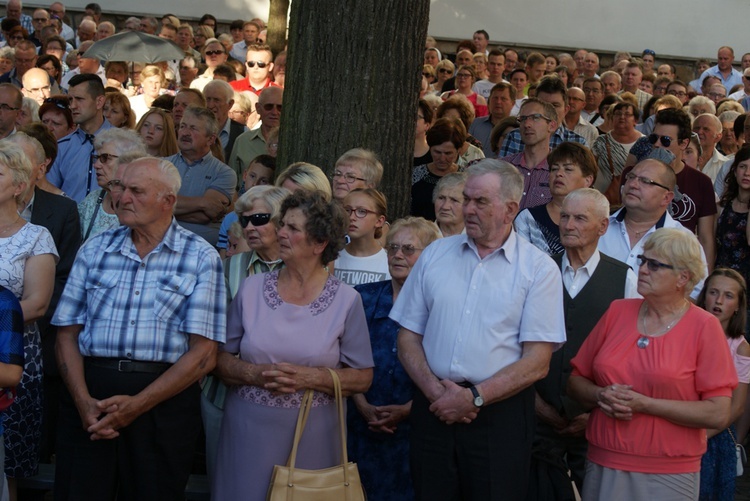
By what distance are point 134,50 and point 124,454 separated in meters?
7.87

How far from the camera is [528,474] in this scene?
181 inches

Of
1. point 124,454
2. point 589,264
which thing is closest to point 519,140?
point 589,264

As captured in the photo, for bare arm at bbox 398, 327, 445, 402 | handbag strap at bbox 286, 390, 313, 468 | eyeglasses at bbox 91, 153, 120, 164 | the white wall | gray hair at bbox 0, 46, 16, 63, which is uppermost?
the white wall

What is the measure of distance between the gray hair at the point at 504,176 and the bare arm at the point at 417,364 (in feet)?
2.40

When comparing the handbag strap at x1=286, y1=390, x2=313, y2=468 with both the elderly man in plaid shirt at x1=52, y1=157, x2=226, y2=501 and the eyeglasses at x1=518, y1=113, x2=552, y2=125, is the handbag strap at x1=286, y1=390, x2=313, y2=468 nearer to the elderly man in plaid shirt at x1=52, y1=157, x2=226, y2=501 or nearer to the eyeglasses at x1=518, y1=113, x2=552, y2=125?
the elderly man in plaid shirt at x1=52, y1=157, x2=226, y2=501

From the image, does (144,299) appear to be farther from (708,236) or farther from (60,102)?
(60,102)

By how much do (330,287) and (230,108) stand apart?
591cm

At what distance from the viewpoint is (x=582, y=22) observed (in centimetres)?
2072

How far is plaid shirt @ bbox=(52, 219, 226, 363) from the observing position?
15.0ft

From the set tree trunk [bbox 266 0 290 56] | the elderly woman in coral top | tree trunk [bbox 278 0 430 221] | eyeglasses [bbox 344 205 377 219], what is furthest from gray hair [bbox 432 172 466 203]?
tree trunk [bbox 266 0 290 56]

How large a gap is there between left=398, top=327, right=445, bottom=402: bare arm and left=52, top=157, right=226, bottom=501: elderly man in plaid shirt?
80 cm

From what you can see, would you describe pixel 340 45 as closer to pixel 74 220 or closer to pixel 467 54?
pixel 74 220

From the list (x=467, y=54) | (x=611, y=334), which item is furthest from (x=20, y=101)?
(x=467, y=54)

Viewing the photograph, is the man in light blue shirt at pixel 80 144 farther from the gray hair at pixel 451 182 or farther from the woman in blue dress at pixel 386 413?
the woman in blue dress at pixel 386 413
